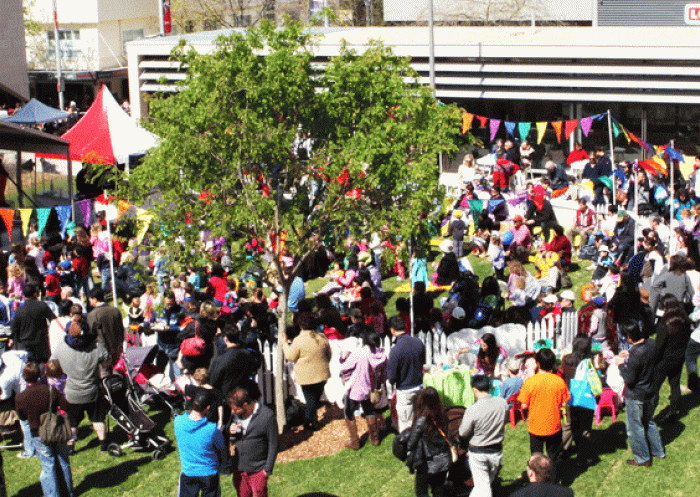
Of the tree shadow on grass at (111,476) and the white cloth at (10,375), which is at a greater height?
the white cloth at (10,375)

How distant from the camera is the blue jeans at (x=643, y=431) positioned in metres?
9.37

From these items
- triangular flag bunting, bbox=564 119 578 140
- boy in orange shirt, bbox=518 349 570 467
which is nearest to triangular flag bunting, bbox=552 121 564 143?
triangular flag bunting, bbox=564 119 578 140

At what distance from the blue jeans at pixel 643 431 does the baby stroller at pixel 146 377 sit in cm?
510

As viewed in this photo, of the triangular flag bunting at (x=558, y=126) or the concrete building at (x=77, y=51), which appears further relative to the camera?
the concrete building at (x=77, y=51)

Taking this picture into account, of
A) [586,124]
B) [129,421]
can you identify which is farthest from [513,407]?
[586,124]

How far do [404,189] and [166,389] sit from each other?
12.4ft

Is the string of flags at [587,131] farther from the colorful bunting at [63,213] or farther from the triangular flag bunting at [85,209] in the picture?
the colorful bunting at [63,213]

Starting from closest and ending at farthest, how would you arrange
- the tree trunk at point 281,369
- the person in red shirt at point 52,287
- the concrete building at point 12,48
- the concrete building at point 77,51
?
the tree trunk at point 281,369
the person in red shirt at point 52,287
the concrete building at point 12,48
the concrete building at point 77,51

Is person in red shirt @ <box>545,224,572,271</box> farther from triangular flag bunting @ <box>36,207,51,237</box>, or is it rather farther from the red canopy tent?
triangular flag bunting @ <box>36,207,51,237</box>

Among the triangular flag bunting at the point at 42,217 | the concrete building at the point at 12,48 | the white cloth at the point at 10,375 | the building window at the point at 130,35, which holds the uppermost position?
the building window at the point at 130,35

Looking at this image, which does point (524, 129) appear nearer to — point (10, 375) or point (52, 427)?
point (10, 375)

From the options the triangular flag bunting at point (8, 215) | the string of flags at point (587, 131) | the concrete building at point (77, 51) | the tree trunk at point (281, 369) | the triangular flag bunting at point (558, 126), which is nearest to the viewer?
→ the tree trunk at point (281, 369)

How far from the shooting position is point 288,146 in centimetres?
987

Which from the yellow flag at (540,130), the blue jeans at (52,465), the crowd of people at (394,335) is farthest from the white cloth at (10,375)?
the yellow flag at (540,130)
